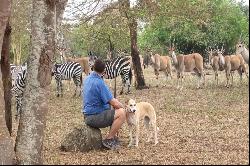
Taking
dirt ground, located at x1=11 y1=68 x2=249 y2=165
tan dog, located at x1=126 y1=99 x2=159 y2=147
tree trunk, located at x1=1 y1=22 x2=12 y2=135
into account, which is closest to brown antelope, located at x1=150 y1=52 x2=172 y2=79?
dirt ground, located at x1=11 y1=68 x2=249 y2=165

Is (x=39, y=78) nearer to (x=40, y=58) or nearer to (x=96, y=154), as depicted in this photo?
(x=40, y=58)

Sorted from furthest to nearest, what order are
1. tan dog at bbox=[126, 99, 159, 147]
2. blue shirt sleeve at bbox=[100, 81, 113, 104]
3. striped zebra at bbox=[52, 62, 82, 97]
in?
1. striped zebra at bbox=[52, 62, 82, 97]
2. tan dog at bbox=[126, 99, 159, 147]
3. blue shirt sleeve at bbox=[100, 81, 113, 104]

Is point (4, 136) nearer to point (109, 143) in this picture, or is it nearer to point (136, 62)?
point (109, 143)

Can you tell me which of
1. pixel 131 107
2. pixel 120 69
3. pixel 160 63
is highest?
pixel 160 63

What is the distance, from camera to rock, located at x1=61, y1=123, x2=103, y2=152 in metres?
8.73

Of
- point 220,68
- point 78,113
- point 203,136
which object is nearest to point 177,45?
point 220,68

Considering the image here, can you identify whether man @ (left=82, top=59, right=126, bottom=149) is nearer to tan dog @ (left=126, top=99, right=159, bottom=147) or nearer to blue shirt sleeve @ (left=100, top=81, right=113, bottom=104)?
blue shirt sleeve @ (left=100, top=81, right=113, bottom=104)

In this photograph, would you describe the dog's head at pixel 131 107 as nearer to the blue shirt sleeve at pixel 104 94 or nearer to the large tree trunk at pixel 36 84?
the blue shirt sleeve at pixel 104 94

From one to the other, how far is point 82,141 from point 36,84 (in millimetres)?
1984

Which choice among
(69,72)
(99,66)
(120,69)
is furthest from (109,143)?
(69,72)

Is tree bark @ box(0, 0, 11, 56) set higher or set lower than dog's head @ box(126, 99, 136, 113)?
higher

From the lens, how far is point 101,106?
29.1 feet

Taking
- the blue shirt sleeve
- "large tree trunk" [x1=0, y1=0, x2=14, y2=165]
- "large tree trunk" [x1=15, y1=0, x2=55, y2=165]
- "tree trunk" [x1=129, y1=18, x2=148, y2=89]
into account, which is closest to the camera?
"large tree trunk" [x1=0, y1=0, x2=14, y2=165]

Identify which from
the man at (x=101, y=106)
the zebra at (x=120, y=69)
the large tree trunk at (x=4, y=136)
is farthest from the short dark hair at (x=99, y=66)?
the zebra at (x=120, y=69)
